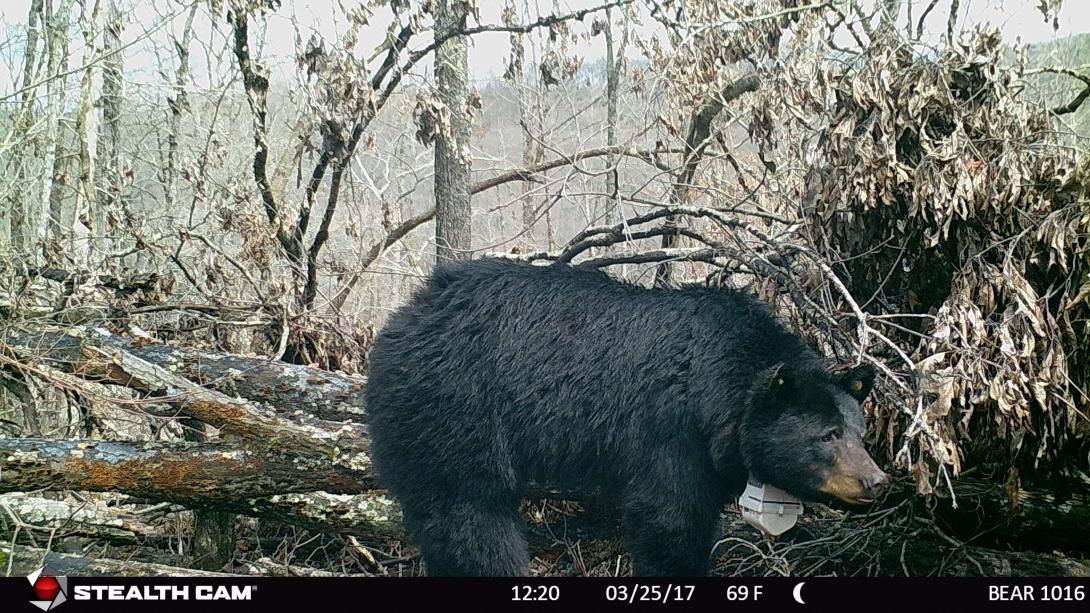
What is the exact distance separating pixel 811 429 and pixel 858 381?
0.34m

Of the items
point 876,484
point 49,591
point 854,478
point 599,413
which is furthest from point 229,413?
point 876,484

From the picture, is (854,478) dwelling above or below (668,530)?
above

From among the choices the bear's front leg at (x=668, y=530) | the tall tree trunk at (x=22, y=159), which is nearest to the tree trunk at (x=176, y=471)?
the bear's front leg at (x=668, y=530)

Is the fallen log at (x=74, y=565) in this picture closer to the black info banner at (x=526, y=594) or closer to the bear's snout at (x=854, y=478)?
the black info banner at (x=526, y=594)

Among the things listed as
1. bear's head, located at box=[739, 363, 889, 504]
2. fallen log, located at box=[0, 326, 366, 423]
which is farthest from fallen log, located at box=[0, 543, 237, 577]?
bear's head, located at box=[739, 363, 889, 504]

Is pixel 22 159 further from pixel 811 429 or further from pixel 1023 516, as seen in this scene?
pixel 1023 516

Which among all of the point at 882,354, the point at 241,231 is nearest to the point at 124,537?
the point at 241,231

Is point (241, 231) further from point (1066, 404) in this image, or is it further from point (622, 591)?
point (1066, 404)

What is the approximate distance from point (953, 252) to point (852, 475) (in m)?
1.58

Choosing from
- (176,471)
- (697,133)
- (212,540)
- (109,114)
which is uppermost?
(109,114)

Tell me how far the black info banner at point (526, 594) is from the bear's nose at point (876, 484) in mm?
500

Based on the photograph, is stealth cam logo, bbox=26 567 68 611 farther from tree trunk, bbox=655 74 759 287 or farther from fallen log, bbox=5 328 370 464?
tree trunk, bbox=655 74 759 287

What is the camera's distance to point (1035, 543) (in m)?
4.69

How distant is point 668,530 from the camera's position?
439 cm
